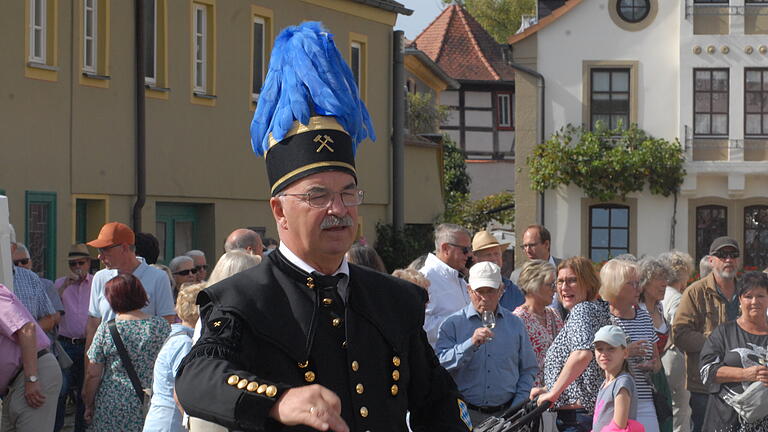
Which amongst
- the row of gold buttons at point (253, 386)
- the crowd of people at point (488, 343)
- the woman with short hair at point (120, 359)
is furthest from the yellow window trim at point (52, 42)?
the row of gold buttons at point (253, 386)

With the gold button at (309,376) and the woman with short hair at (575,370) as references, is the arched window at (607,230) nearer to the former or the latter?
the woman with short hair at (575,370)

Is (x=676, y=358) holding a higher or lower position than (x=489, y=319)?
lower

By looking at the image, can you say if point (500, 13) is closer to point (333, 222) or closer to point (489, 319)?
point (489, 319)

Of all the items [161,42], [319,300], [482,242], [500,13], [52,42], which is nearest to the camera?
[319,300]

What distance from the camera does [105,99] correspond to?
17.9 meters

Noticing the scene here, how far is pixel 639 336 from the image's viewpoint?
880cm

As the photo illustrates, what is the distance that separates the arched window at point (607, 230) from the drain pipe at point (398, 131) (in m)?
7.54

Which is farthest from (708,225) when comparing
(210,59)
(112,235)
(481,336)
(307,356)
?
(307,356)

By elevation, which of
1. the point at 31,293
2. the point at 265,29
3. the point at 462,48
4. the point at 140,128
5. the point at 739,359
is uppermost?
the point at 462,48

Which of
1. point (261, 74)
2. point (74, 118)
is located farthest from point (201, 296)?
point (261, 74)

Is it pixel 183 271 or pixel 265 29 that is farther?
pixel 265 29

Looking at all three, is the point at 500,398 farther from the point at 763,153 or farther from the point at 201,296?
the point at 763,153

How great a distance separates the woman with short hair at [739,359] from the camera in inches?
363

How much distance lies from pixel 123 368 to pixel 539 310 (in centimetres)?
292
